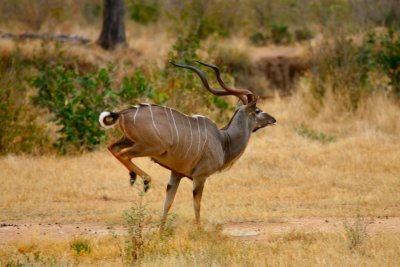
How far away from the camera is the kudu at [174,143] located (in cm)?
788

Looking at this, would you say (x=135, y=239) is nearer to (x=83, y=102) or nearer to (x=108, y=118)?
(x=108, y=118)

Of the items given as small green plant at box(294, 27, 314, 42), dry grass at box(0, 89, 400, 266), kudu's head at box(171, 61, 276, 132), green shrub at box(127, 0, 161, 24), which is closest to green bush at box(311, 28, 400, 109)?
dry grass at box(0, 89, 400, 266)

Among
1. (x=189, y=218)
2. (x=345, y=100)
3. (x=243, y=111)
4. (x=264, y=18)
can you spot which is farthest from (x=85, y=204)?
(x=264, y=18)

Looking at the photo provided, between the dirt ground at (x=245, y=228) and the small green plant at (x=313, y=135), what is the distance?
4635mm

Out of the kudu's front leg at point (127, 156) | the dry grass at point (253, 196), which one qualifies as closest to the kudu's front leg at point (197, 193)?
the dry grass at point (253, 196)

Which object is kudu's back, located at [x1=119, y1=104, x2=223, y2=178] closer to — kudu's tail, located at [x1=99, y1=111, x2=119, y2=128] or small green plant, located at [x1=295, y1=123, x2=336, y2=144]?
kudu's tail, located at [x1=99, y1=111, x2=119, y2=128]

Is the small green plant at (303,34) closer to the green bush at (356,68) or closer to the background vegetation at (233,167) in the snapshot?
the background vegetation at (233,167)

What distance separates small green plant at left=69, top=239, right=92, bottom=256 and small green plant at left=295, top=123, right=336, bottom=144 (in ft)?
22.3

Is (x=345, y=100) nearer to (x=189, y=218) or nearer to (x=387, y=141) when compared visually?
(x=387, y=141)

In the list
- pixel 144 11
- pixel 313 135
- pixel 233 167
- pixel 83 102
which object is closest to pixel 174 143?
pixel 233 167

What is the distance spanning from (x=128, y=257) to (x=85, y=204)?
3.17 meters

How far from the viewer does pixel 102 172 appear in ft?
38.4

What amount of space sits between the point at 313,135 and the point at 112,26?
10.2 meters

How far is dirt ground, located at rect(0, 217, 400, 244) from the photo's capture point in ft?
27.0
